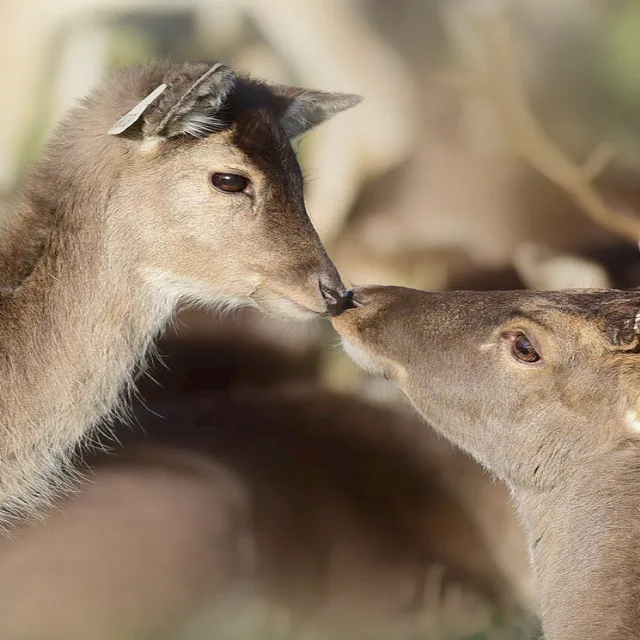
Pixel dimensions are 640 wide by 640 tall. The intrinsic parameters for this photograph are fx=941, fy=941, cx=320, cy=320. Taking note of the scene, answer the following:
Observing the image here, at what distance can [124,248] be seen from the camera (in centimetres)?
279

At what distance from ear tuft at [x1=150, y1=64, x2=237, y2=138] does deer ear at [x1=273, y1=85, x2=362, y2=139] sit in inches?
15.7

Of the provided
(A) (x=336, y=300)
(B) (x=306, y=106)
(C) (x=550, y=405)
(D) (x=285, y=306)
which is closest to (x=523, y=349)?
(C) (x=550, y=405)

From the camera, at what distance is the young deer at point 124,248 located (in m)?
2.72

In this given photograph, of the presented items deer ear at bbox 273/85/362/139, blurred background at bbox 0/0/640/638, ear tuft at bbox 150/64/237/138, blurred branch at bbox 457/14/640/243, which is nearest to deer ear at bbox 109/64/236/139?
ear tuft at bbox 150/64/237/138

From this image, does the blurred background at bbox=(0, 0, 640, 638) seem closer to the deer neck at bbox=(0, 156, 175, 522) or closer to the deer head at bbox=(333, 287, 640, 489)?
the deer neck at bbox=(0, 156, 175, 522)

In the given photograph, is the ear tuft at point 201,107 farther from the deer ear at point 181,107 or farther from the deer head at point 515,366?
the deer head at point 515,366

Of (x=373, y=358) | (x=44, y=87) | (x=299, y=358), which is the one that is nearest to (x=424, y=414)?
(x=373, y=358)

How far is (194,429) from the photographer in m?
4.25

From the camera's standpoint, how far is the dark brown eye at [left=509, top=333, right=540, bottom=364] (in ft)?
7.98

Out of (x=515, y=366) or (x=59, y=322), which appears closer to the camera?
(x=515, y=366)

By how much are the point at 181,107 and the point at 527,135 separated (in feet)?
9.39

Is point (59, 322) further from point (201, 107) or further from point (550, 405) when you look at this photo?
point (550, 405)

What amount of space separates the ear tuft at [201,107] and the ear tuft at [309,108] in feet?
1.41

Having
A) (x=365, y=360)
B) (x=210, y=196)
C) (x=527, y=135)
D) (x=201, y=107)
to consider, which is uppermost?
(x=201, y=107)
